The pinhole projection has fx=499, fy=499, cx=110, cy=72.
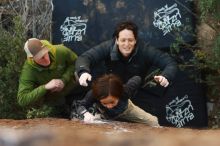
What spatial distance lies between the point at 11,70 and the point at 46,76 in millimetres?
1016

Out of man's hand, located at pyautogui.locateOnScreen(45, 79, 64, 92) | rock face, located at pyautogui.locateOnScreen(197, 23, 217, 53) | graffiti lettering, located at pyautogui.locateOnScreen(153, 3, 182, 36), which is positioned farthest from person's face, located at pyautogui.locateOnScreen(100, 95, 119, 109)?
graffiti lettering, located at pyautogui.locateOnScreen(153, 3, 182, 36)

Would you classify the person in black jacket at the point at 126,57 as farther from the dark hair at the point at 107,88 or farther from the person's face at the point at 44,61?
the dark hair at the point at 107,88

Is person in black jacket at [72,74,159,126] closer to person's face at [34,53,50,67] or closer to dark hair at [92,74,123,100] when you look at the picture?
dark hair at [92,74,123,100]

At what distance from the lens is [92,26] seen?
5.38 meters

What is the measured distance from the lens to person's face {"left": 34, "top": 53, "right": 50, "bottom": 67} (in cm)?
387

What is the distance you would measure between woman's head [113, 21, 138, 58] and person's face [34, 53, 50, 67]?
0.58 m

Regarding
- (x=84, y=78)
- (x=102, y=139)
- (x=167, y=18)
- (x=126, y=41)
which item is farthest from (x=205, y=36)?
(x=102, y=139)

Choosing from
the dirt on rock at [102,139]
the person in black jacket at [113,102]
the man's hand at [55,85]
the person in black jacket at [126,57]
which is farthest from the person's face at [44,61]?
the dirt on rock at [102,139]

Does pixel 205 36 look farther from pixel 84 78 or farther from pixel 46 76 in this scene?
pixel 84 78

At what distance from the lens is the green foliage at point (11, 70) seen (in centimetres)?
497

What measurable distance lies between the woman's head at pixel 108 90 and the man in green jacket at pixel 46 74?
85 centimetres

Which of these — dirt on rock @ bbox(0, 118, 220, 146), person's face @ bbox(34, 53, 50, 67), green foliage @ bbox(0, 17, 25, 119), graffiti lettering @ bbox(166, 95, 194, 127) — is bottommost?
graffiti lettering @ bbox(166, 95, 194, 127)

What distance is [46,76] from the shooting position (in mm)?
4066

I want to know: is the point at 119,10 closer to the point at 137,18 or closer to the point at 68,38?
the point at 137,18
